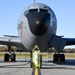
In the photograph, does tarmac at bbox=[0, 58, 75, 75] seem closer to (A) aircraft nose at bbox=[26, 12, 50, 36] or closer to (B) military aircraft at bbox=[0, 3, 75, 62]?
(B) military aircraft at bbox=[0, 3, 75, 62]

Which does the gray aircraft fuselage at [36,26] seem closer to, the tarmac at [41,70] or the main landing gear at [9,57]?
the tarmac at [41,70]

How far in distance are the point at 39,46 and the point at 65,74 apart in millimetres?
5614

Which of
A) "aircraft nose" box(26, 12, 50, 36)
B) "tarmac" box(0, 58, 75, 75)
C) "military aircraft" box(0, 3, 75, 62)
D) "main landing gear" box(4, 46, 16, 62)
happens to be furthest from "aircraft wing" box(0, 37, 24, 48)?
"aircraft nose" box(26, 12, 50, 36)

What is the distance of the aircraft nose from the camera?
60.5ft

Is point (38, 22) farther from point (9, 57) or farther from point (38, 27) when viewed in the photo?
point (9, 57)

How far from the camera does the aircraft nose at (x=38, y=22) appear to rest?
60.5 feet

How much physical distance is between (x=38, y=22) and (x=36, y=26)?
281mm

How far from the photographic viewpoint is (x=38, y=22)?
60.4 feet

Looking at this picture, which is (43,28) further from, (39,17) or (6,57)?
(6,57)

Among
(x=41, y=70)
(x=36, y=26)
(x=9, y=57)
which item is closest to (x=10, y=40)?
(x=9, y=57)

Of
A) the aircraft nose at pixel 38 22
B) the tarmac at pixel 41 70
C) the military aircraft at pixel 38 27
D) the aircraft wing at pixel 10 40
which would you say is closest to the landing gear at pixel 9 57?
the aircraft wing at pixel 10 40

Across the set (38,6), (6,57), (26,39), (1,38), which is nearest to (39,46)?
(26,39)

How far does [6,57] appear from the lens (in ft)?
98.0

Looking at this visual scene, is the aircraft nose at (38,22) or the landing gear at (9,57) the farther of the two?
the landing gear at (9,57)
